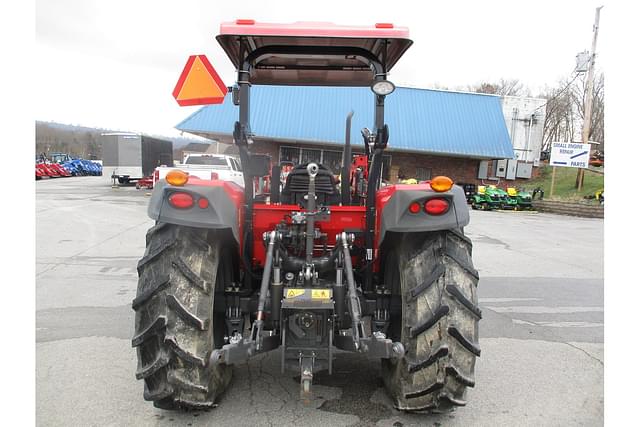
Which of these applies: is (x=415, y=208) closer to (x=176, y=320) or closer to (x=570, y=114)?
(x=176, y=320)

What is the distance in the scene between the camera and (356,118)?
879 inches

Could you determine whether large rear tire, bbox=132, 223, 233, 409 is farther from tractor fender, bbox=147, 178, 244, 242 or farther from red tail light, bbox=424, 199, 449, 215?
red tail light, bbox=424, 199, 449, 215

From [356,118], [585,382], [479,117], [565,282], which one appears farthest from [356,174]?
[479,117]

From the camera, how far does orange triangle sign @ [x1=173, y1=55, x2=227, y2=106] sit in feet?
15.8

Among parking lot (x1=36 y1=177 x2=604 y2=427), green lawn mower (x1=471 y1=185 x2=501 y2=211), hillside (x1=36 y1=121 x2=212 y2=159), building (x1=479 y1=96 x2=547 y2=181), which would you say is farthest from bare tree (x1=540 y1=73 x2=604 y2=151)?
hillside (x1=36 y1=121 x2=212 y2=159)

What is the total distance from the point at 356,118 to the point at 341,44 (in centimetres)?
1950

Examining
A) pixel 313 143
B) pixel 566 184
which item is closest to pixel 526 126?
pixel 566 184

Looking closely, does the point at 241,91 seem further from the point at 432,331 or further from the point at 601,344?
the point at 601,344

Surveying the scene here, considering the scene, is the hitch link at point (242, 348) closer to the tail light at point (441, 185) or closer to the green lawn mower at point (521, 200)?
the tail light at point (441, 185)

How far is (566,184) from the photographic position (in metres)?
28.1

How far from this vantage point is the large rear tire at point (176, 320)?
2.76 meters

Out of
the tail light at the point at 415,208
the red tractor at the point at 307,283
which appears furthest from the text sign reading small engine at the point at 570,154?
the tail light at the point at 415,208

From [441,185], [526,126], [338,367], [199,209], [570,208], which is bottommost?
[338,367]

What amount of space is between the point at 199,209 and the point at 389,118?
2295 cm
